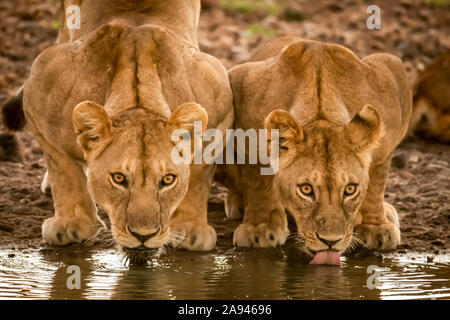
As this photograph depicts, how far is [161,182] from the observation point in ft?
18.9

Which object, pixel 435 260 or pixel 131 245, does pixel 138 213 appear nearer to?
pixel 131 245

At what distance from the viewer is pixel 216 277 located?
588 centimetres

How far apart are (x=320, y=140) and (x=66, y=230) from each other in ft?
5.54

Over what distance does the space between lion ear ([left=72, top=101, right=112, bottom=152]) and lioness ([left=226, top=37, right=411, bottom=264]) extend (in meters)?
0.91

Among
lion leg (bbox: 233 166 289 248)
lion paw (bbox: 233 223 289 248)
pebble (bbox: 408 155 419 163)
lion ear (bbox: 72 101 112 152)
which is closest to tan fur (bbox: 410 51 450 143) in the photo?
pebble (bbox: 408 155 419 163)

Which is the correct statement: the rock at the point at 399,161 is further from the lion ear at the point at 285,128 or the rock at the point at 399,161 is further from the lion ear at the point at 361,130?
the lion ear at the point at 285,128

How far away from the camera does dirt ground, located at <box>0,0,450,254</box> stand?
7.22 meters

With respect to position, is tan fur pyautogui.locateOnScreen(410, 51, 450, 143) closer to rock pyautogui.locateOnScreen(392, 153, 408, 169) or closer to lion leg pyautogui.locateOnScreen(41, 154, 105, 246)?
rock pyautogui.locateOnScreen(392, 153, 408, 169)

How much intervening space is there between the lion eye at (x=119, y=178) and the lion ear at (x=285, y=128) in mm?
866

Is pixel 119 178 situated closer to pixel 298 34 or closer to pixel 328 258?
pixel 328 258

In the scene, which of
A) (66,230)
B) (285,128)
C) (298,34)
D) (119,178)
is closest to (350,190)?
(285,128)

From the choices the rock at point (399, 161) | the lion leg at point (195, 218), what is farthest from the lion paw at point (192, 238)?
the rock at point (399, 161)

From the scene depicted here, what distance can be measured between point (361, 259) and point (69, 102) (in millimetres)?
1936
